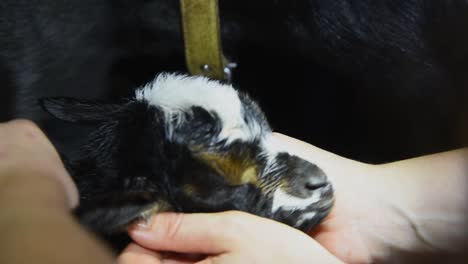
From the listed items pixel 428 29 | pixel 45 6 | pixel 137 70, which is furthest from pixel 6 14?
pixel 428 29

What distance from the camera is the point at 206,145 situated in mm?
853

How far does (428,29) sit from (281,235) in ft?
1.59

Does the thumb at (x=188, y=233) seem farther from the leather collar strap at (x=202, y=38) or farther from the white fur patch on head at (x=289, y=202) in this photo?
the leather collar strap at (x=202, y=38)

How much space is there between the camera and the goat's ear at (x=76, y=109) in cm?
94

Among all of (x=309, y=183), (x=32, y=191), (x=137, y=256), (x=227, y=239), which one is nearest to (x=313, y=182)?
(x=309, y=183)

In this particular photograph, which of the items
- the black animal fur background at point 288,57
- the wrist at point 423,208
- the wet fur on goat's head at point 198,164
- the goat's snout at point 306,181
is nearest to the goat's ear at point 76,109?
the wet fur on goat's head at point 198,164

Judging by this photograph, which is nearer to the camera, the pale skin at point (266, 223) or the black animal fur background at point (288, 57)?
the pale skin at point (266, 223)

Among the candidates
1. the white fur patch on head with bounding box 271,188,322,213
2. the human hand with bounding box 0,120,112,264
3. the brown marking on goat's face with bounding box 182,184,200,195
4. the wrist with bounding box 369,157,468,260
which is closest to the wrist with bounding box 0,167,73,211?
the human hand with bounding box 0,120,112,264

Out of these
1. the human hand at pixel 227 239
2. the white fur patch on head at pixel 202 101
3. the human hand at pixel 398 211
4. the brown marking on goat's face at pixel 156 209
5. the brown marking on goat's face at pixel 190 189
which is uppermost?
the white fur patch on head at pixel 202 101

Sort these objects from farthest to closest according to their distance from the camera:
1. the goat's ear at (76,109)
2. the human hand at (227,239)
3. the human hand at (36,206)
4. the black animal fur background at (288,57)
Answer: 1. the black animal fur background at (288,57)
2. the goat's ear at (76,109)
3. the human hand at (227,239)
4. the human hand at (36,206)

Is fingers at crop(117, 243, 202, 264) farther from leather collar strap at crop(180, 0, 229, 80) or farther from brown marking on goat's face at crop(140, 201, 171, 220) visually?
leather collar strap at crop(180, 0, 229, 80)

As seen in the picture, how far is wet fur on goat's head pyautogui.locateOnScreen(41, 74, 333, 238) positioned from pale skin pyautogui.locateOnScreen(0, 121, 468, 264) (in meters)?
0.03

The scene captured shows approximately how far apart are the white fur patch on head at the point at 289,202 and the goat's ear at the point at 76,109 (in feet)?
0.81

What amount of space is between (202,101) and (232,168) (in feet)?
0.31
